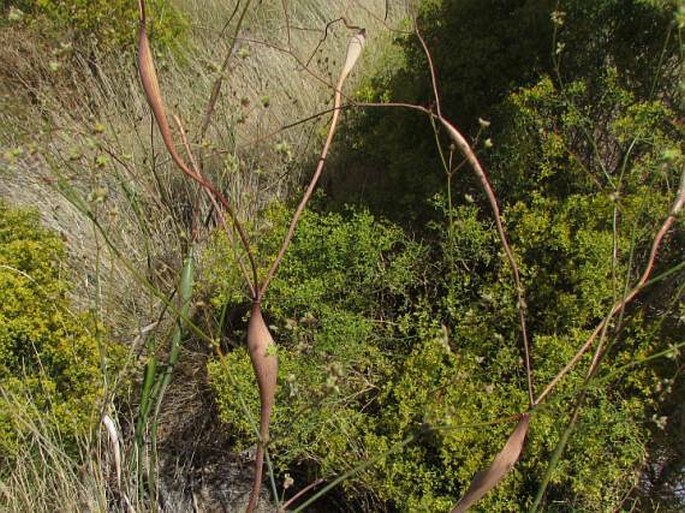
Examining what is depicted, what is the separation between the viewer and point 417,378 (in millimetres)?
2912

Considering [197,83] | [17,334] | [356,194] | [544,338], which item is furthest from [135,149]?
[544,338]

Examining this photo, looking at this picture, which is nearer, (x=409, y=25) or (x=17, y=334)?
(x=17, y=334)

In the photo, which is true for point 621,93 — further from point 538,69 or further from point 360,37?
point 360,37

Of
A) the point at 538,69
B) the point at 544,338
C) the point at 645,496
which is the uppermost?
the point at 538,69

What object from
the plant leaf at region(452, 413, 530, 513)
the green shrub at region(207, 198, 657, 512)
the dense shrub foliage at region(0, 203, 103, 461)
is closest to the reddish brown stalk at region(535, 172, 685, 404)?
the plant leaf at region(452, 413, 530, 513)

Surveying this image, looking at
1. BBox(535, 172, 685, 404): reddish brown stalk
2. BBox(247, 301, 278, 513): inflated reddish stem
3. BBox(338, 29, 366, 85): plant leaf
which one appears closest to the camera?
BBox(247, 301, 278, 513): inflated reddish stem

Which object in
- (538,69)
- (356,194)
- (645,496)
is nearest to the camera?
(645,496)

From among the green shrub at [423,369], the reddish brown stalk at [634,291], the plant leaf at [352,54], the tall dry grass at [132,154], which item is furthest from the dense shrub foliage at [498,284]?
the plant leaf at [352,54]

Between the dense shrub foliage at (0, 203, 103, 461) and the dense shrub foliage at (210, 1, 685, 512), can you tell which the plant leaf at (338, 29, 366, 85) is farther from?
the dense shrub foliage at (0, 203, 103, 461)

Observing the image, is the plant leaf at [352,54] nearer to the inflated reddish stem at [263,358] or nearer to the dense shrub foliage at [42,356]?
the inflated reddish stem at [263,358]

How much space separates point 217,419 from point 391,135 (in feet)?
4.99

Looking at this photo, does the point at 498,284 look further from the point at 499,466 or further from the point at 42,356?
the point at 42,356

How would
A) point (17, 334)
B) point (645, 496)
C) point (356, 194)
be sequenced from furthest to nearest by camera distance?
point (356, 194)
point (645, 496)
point (17, 334)

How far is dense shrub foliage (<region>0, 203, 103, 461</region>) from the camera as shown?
2680mm
